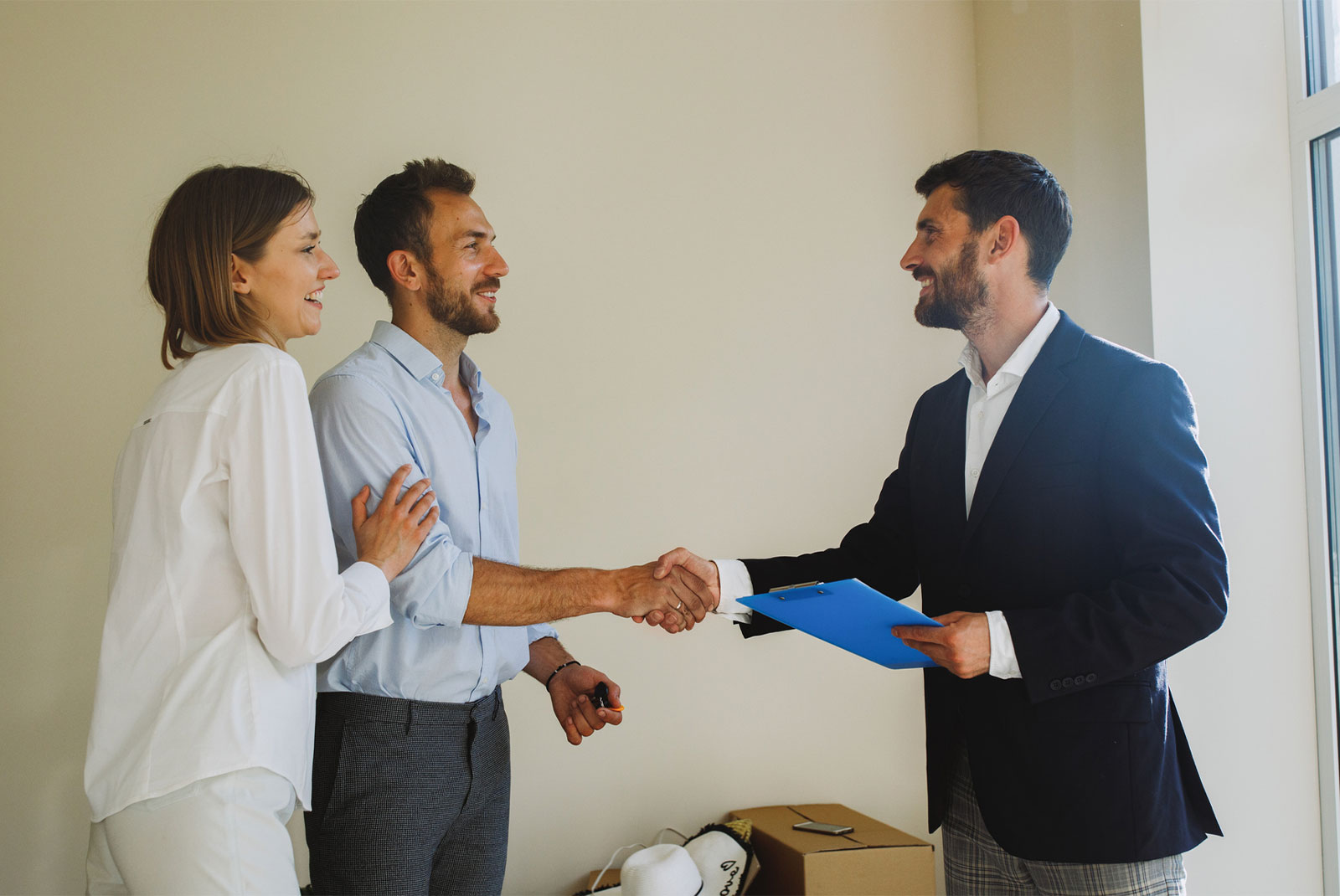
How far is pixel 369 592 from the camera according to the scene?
4.67 feet

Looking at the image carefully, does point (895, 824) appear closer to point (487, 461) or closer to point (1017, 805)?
point (1017, 805)

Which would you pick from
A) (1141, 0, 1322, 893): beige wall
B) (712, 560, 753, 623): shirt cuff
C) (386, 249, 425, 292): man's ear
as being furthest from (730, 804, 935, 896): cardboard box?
(386, 249, 425, 292): man's ear

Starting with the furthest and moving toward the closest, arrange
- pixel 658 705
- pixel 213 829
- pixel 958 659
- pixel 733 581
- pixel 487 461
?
pixel 658 705 → pixel 733 581 → pixel 487 461 → pixel 958 659 → pixel 213 829

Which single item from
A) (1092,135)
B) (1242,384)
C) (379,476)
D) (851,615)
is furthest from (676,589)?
(1092,135)

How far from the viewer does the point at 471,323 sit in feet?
6.48

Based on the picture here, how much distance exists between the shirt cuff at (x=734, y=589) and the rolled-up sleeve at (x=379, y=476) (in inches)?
25.7

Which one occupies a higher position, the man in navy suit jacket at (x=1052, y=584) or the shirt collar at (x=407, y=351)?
the shirt collar at (x=407, y=351)

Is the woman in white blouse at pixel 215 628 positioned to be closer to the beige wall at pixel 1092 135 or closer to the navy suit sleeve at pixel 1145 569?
the navy suit sleeve at pixel 1145 569

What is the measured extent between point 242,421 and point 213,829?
0.52 meters

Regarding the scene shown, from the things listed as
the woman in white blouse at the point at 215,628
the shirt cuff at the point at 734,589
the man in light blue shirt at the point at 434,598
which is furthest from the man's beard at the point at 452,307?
the shirt cuff at the point at 734,589

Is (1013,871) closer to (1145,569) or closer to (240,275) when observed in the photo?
(1145,569)

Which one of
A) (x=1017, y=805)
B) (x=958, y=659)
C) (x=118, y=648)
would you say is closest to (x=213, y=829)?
(x=118, y=648)

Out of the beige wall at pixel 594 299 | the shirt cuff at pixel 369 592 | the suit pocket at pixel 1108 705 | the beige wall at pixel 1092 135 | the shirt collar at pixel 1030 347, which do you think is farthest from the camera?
the beige wall at pixel 594 299

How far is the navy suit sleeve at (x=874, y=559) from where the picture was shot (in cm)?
207
